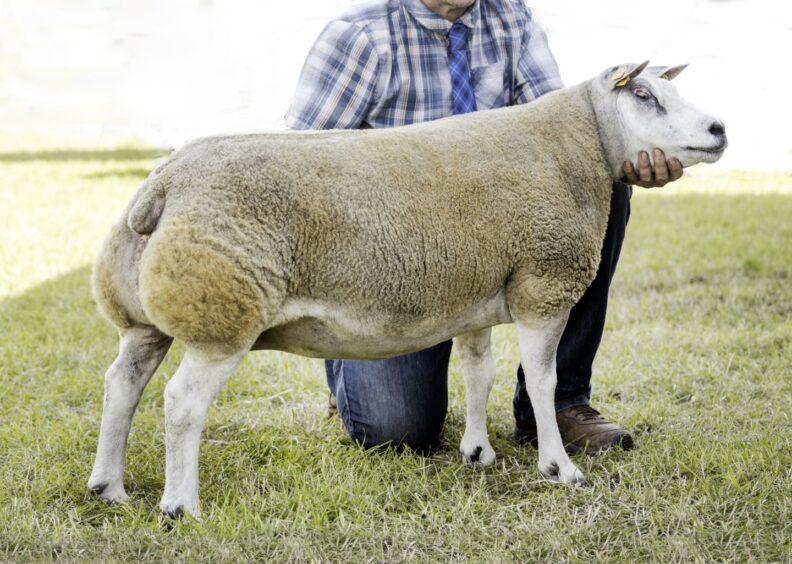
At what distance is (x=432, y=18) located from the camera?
3.15 meters

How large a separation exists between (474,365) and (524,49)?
4.12 feet

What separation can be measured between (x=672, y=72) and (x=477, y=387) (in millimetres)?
1211

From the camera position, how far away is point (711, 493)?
8.50 ft

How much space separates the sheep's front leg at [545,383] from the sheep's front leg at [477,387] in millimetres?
263

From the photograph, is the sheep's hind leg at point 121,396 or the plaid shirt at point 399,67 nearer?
the sheep's hind leg at point 121,396

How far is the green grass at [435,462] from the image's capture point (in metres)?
2.34

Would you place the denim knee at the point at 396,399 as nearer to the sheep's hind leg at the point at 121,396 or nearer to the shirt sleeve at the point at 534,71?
the sheep's hind leg at the point at 121,396

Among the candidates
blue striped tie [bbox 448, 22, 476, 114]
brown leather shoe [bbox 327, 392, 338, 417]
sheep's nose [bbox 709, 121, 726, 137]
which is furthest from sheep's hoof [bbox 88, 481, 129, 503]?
sheep's nose [bbox 709, 121, 726, 137]

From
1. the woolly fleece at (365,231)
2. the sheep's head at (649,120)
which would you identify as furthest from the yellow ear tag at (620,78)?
the woolly fleece at (365,231)

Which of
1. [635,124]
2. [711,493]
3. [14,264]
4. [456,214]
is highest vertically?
[635,124]

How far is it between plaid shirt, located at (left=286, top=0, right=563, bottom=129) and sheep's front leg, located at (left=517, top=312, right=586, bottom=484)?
987mm

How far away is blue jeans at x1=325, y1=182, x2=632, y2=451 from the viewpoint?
121 inches

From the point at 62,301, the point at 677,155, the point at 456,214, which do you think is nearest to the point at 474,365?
the point at 456,214

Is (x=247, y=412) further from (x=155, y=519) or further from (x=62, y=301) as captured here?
(x=62, y=301)
